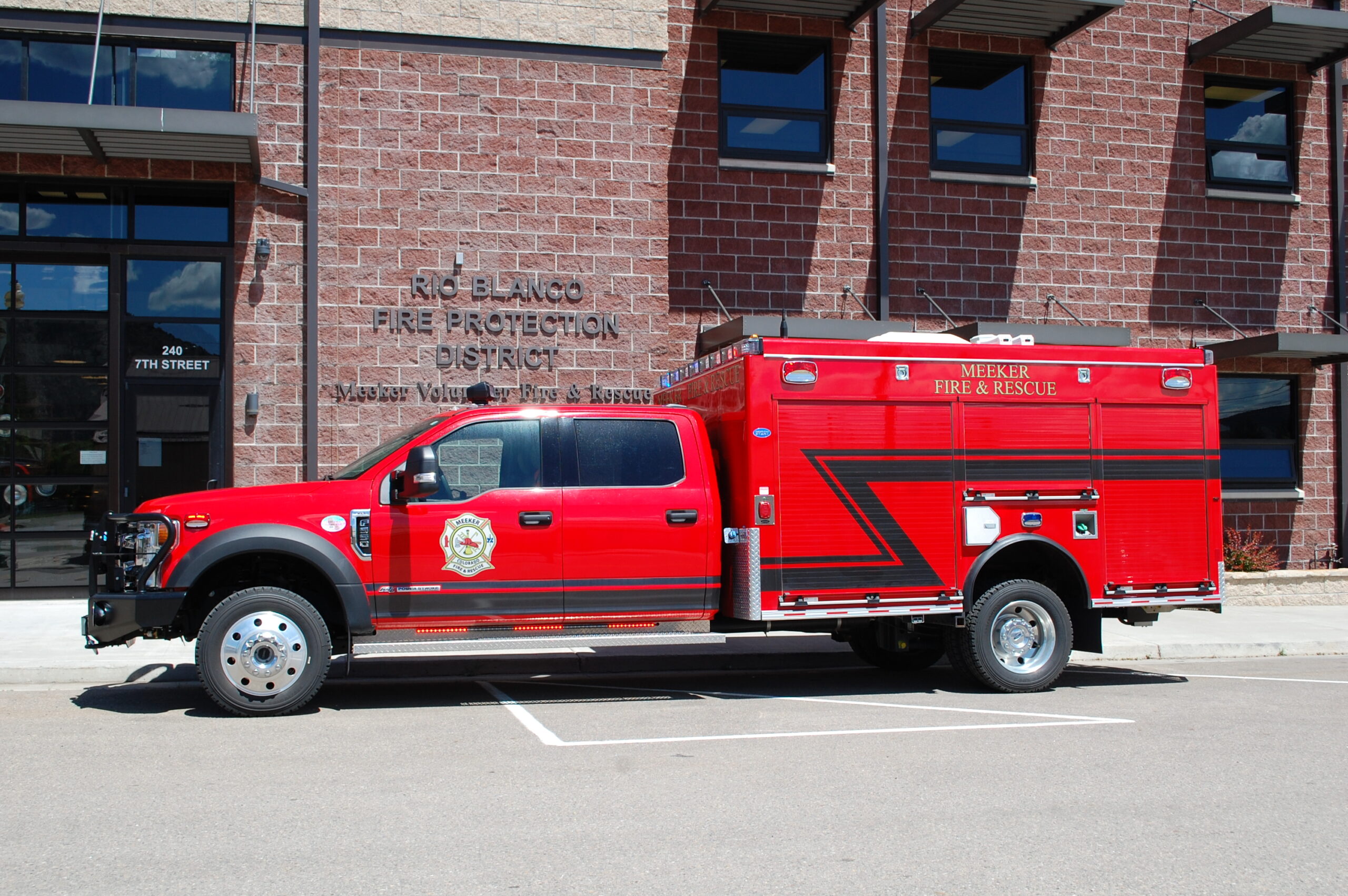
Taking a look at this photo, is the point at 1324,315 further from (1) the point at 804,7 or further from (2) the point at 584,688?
(2) the point at 584,688

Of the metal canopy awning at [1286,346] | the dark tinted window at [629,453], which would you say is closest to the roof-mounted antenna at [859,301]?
the metal canopy awning at [1286,346]

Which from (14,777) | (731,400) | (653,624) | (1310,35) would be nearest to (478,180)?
(731,400)

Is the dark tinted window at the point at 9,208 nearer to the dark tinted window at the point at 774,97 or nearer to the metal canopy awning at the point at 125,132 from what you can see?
the metal canopy awning at the point at 125,132

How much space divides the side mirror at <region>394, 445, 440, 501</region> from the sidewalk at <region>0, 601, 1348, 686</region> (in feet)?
7.98

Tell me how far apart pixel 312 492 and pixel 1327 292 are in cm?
1555

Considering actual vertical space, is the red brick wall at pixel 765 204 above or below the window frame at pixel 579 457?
above

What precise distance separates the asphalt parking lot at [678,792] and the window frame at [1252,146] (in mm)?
10391

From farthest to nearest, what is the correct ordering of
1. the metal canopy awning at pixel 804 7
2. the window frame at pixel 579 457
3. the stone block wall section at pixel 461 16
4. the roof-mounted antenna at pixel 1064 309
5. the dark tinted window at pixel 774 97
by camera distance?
the roof-mounted antenna at pixel 1064 309
the dark tinted window at pixel 774 97
the metal canopy awning at pixel 804 7
the stone block wall section at pixel 461 16
the window frame at pixel 579 457

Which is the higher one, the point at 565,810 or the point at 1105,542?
the point at 1105,542

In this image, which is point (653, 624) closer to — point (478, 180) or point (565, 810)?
point (565, 810)

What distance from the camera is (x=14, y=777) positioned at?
611cm

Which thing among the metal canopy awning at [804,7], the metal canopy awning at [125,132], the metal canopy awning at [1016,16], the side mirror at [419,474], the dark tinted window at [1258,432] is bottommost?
the side mirror at [419,474]

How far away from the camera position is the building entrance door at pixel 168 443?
43.2ft

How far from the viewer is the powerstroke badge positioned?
8016 mm
